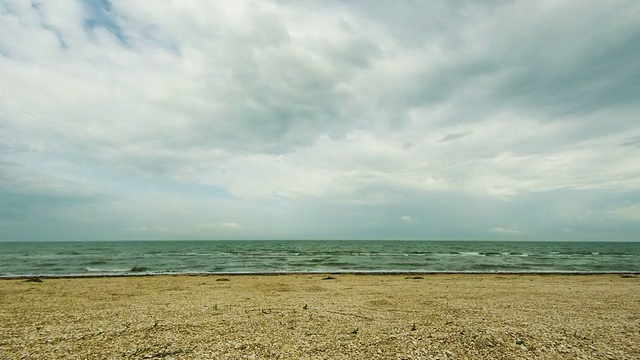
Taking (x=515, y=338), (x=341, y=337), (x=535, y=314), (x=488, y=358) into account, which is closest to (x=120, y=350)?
(x=341, y=337)

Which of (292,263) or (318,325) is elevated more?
(318,325)

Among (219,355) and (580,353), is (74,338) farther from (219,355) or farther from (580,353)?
(580,353)

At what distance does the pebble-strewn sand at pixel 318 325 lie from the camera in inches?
348

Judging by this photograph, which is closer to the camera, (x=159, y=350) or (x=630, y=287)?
(x=159, y=350)

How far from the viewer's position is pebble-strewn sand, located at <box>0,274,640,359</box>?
8.85 metres

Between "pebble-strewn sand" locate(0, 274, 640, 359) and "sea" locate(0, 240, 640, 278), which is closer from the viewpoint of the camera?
"pebble-strewn sand" locate(0, 274, 640, 359)

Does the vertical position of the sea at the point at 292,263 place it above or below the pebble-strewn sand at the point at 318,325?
below

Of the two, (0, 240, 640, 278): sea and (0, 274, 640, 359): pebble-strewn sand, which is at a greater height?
(0, 274, 640, 359): pebble-strewn sand

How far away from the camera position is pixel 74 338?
989 cm

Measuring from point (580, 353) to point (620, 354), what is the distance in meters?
1.06

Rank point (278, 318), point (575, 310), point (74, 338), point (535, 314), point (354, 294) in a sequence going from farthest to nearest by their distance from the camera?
point (354, 294) < point (575, 310) < point (535, 314) < point (278, 318) < point (74, 338)

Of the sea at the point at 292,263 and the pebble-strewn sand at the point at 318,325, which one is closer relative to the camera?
the pebble-strewn sand at the point at 318,325

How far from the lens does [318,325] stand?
11.3 m

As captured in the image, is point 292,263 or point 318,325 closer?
point 318,325
